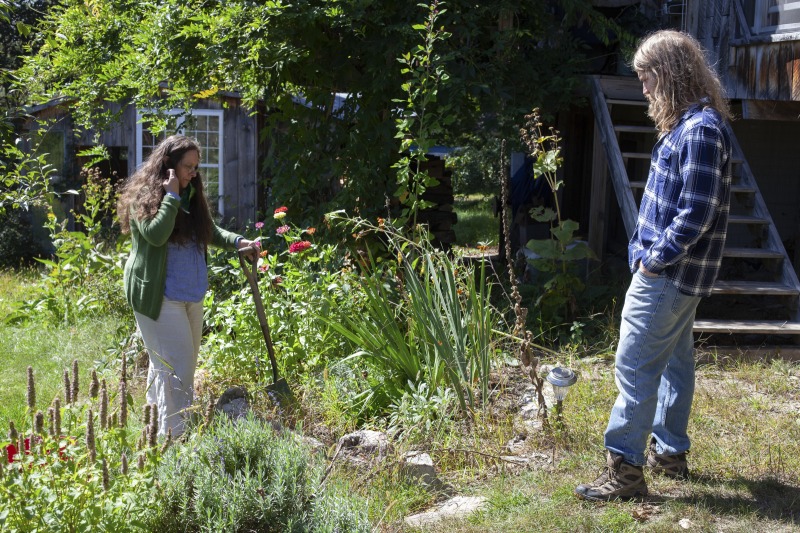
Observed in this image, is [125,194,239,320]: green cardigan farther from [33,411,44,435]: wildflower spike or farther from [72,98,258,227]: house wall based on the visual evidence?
[72,98,258,227]: house wall

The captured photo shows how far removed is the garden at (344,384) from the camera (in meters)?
3.04

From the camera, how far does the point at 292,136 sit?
27.1 ft

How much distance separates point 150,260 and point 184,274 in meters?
0.19

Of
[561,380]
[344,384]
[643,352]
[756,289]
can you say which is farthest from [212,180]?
[643,352]

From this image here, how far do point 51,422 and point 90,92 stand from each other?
622 cm

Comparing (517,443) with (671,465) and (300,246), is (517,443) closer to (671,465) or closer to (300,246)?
(671,465)

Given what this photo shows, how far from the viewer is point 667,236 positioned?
3543 mm

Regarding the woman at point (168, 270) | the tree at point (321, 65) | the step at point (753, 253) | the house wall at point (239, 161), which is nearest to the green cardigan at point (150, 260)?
the woman at point (168, 270)

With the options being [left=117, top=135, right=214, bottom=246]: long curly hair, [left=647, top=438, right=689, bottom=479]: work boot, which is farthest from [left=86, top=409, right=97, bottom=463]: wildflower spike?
[left=647, top=438, right=689, bottom=479]: work boot

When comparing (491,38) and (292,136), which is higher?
(491,38)

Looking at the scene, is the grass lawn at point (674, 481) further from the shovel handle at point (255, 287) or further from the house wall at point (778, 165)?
the house wall at point (778, 165)

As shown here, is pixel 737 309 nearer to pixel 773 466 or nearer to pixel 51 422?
pixel 773 466

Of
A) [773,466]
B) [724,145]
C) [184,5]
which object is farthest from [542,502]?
[184,5]

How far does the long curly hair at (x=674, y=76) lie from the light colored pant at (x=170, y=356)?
8.48 ft
